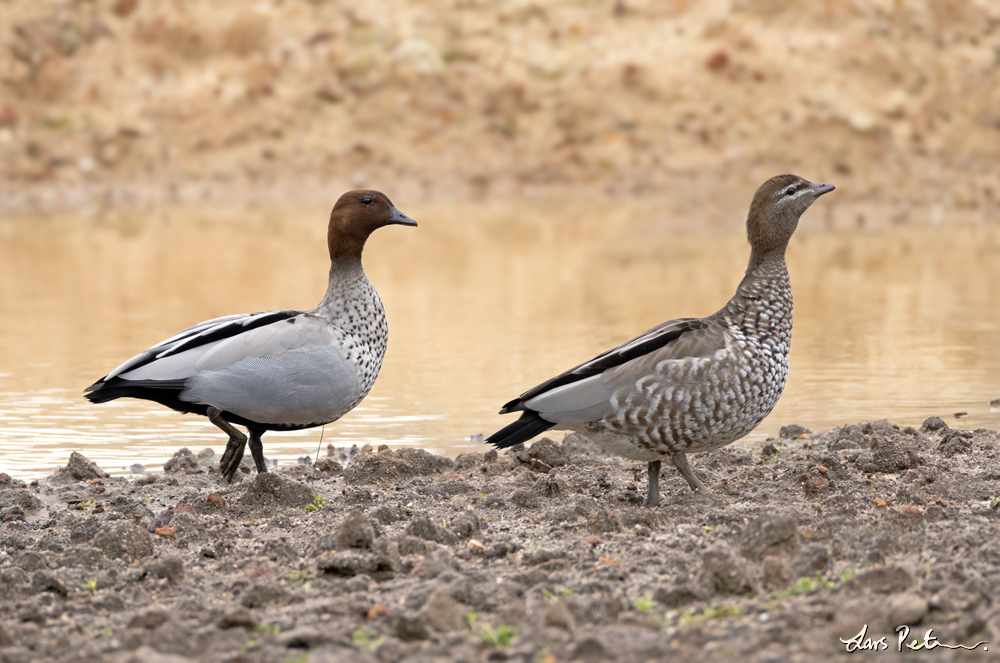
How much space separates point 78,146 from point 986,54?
21.6 meters

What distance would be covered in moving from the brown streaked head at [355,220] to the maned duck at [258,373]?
475 millimetres

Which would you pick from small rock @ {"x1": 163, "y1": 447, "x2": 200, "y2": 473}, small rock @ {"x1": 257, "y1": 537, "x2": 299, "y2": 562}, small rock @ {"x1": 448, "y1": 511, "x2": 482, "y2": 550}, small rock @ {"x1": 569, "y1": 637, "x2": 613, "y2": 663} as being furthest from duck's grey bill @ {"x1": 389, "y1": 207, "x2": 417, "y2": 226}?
small rock @ {"x1": 569, "y1": 637, "x2": 613, "y2": 663}

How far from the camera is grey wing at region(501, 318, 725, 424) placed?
5738 mm

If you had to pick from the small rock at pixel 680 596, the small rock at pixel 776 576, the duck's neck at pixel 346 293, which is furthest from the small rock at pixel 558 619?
the duck's neck at pixel 346 293

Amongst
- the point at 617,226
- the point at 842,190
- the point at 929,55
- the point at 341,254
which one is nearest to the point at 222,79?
the point at 617,226

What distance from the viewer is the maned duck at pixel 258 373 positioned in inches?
259

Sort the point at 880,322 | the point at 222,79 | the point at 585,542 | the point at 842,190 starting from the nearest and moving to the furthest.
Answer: the point at 585,542 → the point at 880,322 → the point at 842,190 → the point at 222,79

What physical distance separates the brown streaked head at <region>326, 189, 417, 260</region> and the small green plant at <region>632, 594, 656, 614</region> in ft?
12.0

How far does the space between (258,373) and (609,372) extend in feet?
6.39

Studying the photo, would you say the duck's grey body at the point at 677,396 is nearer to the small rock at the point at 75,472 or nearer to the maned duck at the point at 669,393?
the maned duck at the point at 669,393

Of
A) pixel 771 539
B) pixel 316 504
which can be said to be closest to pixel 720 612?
pixel 771 539

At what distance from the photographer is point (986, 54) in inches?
1170

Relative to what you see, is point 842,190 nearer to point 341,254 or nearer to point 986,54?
point 986,54

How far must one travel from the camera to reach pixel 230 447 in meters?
6.65
